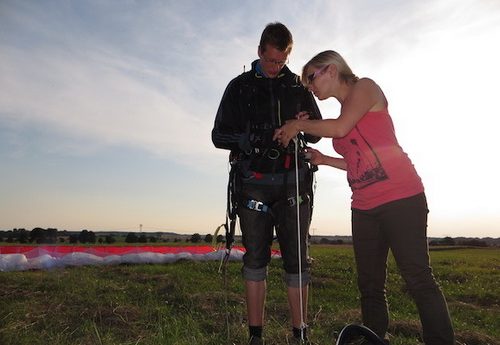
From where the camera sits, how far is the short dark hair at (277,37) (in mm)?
4516

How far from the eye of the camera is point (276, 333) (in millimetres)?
4977

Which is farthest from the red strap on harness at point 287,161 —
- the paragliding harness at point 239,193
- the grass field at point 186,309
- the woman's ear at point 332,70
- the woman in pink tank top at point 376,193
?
the grass field at point 186,309

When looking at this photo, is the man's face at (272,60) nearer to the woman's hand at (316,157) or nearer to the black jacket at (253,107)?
the black jacket at (253,107)

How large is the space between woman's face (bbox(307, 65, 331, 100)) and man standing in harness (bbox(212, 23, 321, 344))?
0.69 m

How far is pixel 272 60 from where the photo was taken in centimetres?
460

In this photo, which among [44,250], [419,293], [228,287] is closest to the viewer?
[419,293]

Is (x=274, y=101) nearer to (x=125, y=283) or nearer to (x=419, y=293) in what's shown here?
(x=419, y=293)

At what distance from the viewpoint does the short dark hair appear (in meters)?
4.52

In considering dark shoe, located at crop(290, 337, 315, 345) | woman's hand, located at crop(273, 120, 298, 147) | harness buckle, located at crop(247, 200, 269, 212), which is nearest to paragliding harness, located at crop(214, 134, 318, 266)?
harness buckle, located at crop(247, 200, 269, 212)

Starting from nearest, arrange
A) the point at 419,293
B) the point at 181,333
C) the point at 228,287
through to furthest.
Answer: the point at 419,293, the point at 181,333, the point at 228,287

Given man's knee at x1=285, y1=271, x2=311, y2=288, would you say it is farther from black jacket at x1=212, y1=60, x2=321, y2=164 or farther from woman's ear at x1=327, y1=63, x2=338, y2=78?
woman's ear at x1=327, y1=63, x2=338, y2=78

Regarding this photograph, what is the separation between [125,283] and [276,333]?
6.72m

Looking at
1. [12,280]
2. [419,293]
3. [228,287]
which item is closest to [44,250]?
[12,280]

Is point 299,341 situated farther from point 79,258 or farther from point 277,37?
point 79,258
